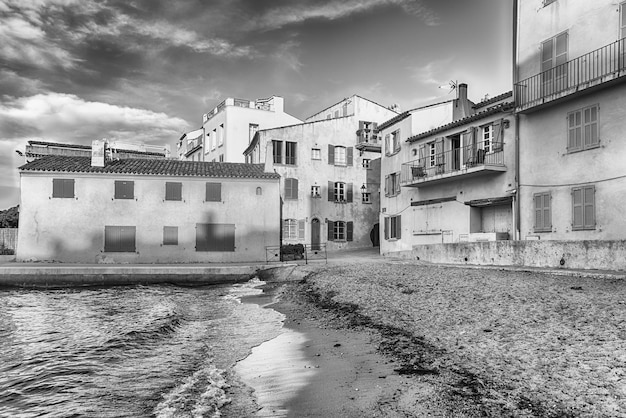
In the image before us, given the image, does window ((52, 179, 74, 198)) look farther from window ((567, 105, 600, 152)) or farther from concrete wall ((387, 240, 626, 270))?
window ((567, 105, 600, 152))

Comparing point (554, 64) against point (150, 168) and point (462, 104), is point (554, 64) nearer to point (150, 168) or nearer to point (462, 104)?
point (462, 104)

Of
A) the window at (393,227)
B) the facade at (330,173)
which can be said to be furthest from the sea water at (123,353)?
the facade at (330,173)

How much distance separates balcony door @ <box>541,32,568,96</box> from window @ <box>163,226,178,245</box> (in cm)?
2366

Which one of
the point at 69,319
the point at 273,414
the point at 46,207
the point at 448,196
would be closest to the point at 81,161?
the point at 46,207

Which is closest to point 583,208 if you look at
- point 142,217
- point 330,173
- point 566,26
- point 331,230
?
point 566,26

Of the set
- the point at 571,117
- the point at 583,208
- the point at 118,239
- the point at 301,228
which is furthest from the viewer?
the point at 301,228

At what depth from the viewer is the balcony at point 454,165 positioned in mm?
Answer: 23438

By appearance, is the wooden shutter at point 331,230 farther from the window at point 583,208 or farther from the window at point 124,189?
the window at point 583,208

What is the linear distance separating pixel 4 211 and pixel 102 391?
57196mm

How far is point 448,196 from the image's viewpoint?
1070 inches

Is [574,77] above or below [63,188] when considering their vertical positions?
above

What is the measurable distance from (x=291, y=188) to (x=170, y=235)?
1266cm

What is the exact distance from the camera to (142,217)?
3147 centimetres

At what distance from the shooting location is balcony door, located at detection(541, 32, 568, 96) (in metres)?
20.1
